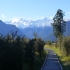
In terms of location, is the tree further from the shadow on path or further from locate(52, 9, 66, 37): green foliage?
the shadow on path

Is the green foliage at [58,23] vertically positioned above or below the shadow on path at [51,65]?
above

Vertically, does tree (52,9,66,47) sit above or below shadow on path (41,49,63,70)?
above

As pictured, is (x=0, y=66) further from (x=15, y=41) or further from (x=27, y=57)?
(x=27, y=57)

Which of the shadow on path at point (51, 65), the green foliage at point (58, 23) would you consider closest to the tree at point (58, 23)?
the green foliage at point (58, 23)

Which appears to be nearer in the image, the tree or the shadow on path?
the shadow on path

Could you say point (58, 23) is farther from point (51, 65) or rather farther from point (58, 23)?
point (51, 65)

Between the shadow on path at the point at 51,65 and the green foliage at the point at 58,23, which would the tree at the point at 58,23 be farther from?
the shadow on path at the point at 51,65

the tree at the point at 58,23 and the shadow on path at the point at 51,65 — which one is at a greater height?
the tree at the point at 58,23

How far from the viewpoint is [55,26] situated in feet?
267

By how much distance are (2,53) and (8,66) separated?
152cm

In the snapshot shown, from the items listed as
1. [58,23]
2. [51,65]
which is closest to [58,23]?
[58,23]

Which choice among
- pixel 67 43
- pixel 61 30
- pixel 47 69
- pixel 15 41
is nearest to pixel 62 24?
pixel 61 30

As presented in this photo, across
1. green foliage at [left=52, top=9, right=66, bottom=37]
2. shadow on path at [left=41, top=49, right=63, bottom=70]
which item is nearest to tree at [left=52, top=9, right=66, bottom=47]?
green foliage at [left=52, top=9, right=66, bottom=37]

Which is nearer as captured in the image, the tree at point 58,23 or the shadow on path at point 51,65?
the shadow on path at point 51,65
